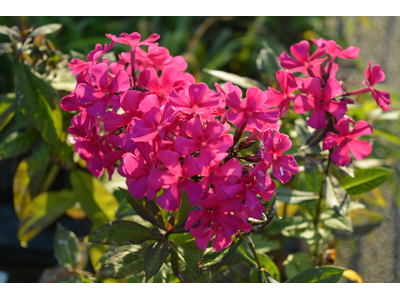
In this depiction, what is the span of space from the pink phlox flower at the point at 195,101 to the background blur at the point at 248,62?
683 mm

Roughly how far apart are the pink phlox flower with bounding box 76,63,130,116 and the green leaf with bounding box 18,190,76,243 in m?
0.72

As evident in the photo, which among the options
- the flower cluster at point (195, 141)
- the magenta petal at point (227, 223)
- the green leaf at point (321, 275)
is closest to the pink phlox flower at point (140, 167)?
the flower cluster at point (195, 141)

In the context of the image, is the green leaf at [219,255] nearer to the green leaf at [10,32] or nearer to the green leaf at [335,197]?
the green leaf at [335,197]

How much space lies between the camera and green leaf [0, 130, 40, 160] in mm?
1032

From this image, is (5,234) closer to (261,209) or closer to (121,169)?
(121,169)

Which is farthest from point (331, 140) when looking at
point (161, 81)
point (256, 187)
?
point (161, 81)

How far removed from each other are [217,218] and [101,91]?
A: 30 cm

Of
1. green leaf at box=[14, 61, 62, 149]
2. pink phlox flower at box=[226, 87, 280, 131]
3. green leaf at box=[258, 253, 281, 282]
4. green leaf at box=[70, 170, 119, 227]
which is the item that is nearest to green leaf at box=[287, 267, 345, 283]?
green leaf at box=[258, 253, 281, 282]

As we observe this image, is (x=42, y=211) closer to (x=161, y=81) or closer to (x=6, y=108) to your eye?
(x=6, y=108)

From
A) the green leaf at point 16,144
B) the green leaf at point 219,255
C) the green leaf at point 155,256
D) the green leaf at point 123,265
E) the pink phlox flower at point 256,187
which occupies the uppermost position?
the pink phlox flower at point 256,187

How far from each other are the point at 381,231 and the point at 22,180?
1585 millimetres

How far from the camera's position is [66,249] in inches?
40.5

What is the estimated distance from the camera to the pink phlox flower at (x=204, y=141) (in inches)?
20.0

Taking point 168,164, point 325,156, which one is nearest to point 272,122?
point 168,164
